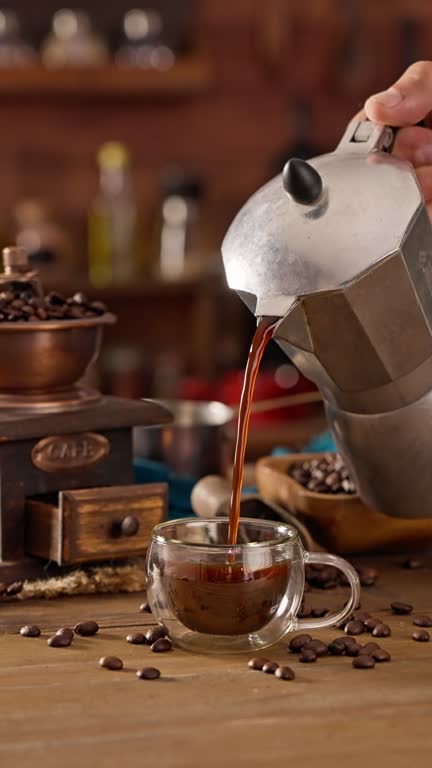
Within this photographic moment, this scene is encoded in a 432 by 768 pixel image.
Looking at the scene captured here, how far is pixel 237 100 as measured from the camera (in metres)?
4.08

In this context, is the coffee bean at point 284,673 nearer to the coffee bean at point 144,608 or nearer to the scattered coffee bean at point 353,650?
the scattered coffee bean at point 353,650

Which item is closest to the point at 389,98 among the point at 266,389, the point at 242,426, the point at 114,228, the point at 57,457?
the point at 242,426

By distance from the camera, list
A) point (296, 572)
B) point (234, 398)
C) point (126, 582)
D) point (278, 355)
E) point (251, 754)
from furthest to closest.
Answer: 1. point (278, 355)
2. point (234, 398)
3. point (126, 582)
4. point (296, 572)
5. point (251, 754)

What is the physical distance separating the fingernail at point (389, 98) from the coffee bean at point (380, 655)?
22.8 inches

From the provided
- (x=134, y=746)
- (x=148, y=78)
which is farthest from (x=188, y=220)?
(x=134, y=746)

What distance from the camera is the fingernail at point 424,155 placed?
4.41 feet

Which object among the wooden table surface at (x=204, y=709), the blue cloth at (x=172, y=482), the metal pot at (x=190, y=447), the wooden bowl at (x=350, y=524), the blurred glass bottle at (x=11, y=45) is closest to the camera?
the wooden table surface at (x=204, y=709)

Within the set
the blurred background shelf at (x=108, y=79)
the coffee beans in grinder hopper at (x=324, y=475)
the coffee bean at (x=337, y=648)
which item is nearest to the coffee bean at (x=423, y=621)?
the coffee bean at (x=337, y=648)

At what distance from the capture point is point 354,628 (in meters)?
1.09

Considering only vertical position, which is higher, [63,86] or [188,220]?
[63,86]

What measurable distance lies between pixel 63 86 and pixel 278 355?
110cm

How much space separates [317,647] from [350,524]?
32 cm

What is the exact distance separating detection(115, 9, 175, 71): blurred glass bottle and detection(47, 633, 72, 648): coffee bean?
2945 millimetres

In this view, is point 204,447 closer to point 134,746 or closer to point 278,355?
point 134,746
